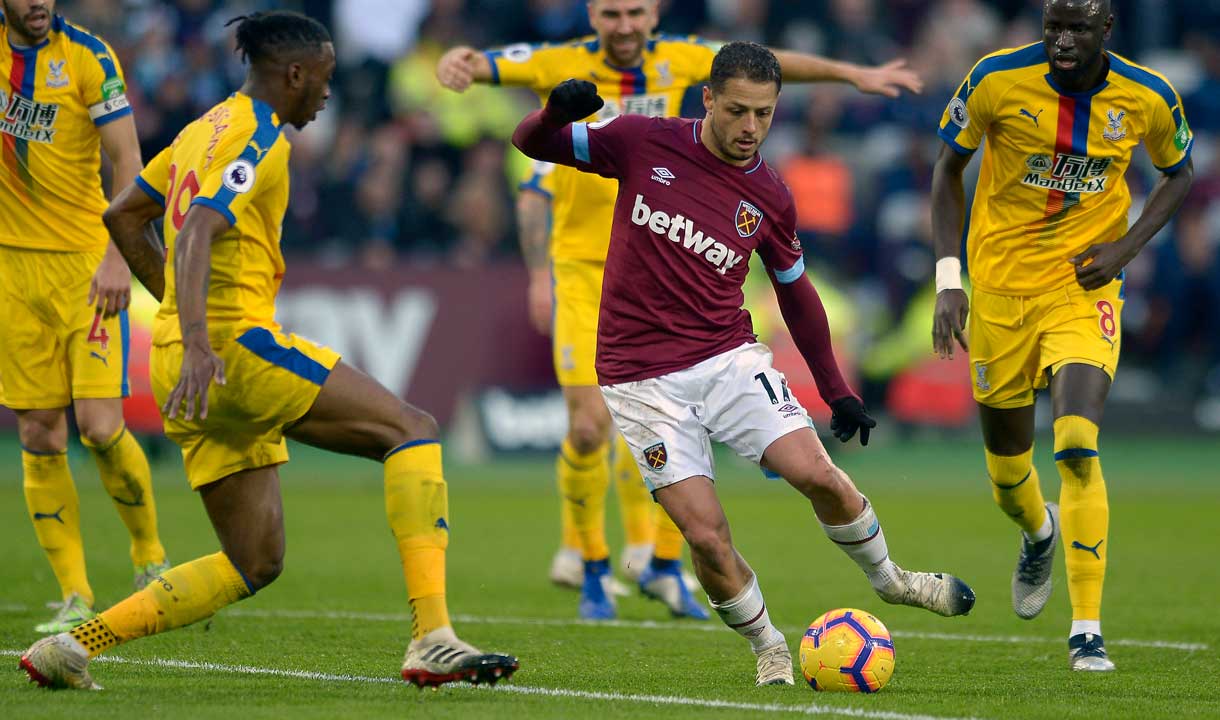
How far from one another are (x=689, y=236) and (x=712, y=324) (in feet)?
1.18

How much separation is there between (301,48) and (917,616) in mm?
4794

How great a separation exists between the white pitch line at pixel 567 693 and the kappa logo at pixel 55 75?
264cm

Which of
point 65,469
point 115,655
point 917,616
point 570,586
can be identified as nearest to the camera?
point 115,655

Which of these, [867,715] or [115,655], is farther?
[115,655]

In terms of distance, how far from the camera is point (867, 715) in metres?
5.66

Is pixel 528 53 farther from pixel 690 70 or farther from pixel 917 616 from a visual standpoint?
pixel 917 616

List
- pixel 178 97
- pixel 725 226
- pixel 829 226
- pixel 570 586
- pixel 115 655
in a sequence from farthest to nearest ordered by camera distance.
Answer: pixel 829 226 → pixel 178 97 → pixel 570 586 → pixel 115 655 → pixel 725 226

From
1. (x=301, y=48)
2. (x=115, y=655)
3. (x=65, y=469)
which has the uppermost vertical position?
(x=301, y=48)

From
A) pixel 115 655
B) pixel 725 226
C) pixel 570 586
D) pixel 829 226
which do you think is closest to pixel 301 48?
pixel 725 226

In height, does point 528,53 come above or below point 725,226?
above

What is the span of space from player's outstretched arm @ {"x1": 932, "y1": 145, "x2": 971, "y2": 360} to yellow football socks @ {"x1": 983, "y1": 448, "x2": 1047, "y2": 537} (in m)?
0.65

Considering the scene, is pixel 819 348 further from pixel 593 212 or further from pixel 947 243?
→ pixel 593 212

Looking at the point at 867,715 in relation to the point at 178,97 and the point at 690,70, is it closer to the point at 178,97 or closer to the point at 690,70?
the point at 690,70

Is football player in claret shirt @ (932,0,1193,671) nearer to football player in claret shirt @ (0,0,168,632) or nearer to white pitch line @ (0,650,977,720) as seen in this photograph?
white pitch line @ (0,650,977,720)
